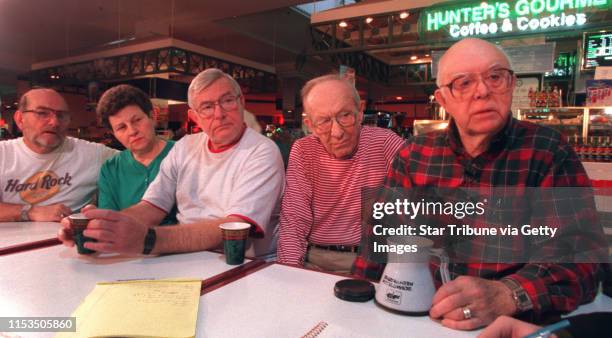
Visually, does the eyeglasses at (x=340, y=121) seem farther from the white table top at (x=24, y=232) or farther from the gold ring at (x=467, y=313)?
the white table top at (x=24, y=232)

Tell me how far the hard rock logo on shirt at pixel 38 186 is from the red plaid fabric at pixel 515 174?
1.73 meters

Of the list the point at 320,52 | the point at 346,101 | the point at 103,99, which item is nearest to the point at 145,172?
the point at 103,99

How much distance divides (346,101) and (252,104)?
47.6ft

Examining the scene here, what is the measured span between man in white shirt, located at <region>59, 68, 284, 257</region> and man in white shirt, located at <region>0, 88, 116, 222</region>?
62 centimetres

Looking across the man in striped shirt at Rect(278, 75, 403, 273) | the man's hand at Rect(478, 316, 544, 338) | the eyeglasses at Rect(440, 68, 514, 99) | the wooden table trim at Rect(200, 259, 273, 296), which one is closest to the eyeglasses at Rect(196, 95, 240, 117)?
the man in striped shirt at Rect(278, 75, 403, 273)

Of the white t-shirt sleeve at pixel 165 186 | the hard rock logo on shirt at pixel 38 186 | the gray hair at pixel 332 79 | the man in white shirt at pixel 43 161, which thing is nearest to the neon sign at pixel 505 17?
the gray hair at pixel 332 79

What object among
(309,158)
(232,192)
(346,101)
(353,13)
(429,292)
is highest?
(353,13)

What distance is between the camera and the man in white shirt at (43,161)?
209 centimetres

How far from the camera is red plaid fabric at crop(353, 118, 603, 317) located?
3.14 feet

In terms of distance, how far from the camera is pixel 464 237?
1236 mm

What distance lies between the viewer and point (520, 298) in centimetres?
93

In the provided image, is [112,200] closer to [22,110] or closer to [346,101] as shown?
[22,110]

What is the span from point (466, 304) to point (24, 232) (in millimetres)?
1755

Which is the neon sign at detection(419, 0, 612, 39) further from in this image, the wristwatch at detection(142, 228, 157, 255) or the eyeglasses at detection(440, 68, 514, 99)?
the wristwatch at detection(142, 228, 157, 255)
